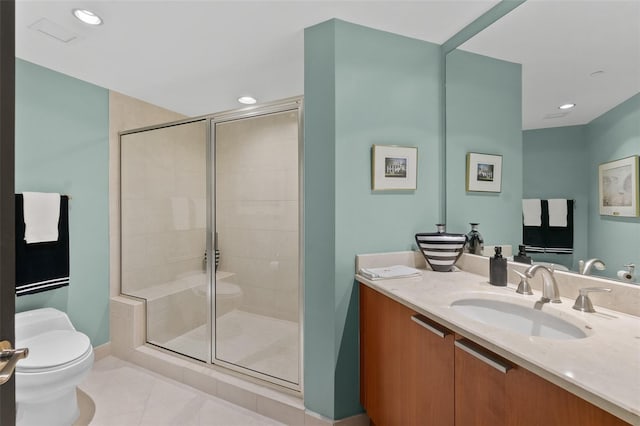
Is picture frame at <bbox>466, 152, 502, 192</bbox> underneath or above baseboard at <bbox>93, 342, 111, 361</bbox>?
above

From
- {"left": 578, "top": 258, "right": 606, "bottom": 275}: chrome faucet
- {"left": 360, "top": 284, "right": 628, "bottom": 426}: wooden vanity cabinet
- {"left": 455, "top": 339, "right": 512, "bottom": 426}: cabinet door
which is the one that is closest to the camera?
{"left": 360, "top": 284, "right": 628, "bottom": 426}: wooden vanity cabinet

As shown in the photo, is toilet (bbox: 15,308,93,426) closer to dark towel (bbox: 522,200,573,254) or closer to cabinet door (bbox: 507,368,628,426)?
cabinet door (bbox: 507,368,628,426)

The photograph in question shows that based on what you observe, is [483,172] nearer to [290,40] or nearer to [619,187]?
[619,187]

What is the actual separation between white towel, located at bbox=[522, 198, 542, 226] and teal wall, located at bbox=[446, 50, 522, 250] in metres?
0.03

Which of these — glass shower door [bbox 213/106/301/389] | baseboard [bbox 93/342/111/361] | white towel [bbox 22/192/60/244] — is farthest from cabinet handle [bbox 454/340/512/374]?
baseboard [bbox 93/342/111/361]

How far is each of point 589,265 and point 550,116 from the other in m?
0.66

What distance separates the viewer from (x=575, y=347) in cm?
77

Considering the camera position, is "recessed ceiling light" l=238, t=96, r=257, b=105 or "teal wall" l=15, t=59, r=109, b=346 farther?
"recessed ceiling light" l=238, t=96, r=257, b=105

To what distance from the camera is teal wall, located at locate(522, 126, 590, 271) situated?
1185 millimetres

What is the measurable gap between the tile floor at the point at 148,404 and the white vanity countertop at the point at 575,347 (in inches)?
52.1

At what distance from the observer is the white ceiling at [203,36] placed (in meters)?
1.51

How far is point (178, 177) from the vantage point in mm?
2529

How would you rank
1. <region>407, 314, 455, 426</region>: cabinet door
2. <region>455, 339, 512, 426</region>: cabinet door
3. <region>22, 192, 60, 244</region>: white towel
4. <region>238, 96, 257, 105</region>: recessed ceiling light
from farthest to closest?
<region>238, 96, 257, 105</region>: recessed ceiling light < <region>22, 192, 60, 244</region>: white towel < <region>407, 314, 455, 426</region>: cabinet door < <region>455, 339, 512, 426</region>: cabinet door

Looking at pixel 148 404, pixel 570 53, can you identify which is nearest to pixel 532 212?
pixel 570 53
